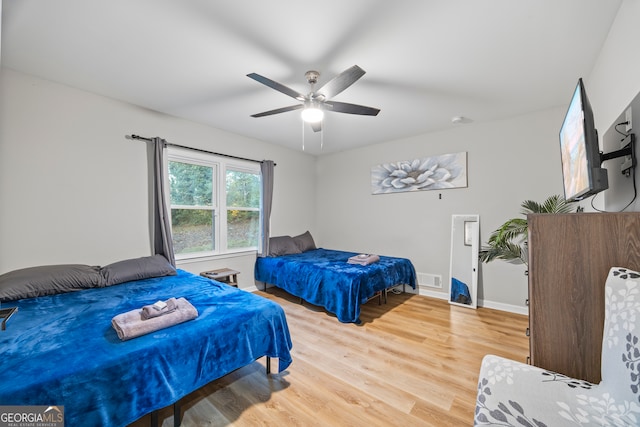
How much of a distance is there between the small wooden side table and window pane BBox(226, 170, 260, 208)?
103cm

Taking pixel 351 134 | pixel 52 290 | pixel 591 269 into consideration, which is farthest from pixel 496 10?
pixel 52 290

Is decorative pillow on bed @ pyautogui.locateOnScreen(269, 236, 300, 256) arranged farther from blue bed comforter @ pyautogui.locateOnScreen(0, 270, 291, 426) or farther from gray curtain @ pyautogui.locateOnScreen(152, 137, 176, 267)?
blue bed comforter @ pyautogui.locateOnScreen(0, 270, 291, 426)

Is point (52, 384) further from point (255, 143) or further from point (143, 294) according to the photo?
point (255, 143)

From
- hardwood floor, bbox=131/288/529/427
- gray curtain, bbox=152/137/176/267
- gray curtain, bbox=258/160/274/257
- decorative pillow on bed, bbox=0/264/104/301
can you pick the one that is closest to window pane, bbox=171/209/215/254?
gray curtain, bbox=152/137/176/267

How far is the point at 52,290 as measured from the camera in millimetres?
2205

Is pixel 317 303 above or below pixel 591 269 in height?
below

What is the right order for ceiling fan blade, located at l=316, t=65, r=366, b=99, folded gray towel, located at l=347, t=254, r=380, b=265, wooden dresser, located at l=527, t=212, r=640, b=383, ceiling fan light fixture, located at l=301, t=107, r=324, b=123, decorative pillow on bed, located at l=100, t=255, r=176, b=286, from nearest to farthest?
wooden dresser, located at l=527, t=212, r=640, b=383
ceiling fan blade, located at l=316, t=65, r=366, b=99
ceiling fan light fixture, located at l=301, t=107, r=324, b=123
decorative pillow on bed, located at l=100, t=255, r=176, b=286
folded gray towel, located at l=347, t=254, r=380, b=265

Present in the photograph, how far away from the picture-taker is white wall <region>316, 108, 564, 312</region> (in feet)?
10.6

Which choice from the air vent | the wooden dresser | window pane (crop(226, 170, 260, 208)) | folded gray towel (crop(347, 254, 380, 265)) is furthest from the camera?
window pane (crop(226, 170, 260, 208))

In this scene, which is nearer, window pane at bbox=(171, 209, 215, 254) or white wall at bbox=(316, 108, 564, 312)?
white wall at bbox=(316, 108, 564, 312)

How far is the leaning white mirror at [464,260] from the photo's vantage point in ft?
11.5

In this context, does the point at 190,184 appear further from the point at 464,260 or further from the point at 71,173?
the point at 464,260

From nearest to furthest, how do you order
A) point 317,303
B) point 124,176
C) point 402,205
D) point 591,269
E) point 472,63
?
point 591,269, point 472,63, point 124,176, point 317,303, point 402,205

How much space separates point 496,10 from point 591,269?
162cm
